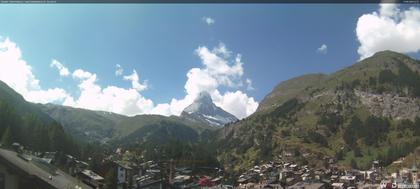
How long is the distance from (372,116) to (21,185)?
176 metres

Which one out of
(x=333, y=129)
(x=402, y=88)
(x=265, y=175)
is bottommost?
(x=265, y=175)

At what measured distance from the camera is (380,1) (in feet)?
13.5

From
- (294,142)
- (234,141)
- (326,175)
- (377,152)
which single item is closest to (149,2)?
(326,175)

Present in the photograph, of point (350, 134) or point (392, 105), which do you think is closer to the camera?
point (350, 134)

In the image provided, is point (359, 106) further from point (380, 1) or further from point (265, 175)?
point (380, 1)

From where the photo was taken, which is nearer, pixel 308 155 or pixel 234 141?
pixel 308 155

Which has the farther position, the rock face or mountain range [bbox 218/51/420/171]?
the rock face

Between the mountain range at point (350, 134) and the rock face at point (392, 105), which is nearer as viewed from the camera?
the mountain range at point (350, 134)

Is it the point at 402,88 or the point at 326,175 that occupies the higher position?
the point at 402,88

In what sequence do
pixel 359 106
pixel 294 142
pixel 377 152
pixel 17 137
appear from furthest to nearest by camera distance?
pixel 359 106 → pixel 294 142 → pixel 377 152 → pixel 17 137

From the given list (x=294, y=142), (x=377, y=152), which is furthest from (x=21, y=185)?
(x=294, y=142)

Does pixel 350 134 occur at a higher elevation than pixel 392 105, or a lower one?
lower

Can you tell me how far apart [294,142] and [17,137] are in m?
119

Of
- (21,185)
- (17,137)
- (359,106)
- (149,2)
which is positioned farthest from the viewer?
(359,106)
